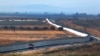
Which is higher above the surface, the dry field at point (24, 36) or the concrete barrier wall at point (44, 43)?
the concrete barrier wall at point (44, 43)

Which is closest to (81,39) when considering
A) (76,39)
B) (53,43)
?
(76,39)

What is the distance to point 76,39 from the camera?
143 ft

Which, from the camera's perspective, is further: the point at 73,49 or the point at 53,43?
the point at 53,43

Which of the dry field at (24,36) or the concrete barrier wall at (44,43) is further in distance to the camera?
the dry field at (24,36)

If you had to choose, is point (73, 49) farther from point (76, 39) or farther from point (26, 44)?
point (76, 39)

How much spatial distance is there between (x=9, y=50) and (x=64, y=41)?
997cm

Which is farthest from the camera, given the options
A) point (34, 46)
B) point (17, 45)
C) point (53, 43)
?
point (53, 43)

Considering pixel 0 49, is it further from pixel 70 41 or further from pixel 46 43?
pixel 70 41

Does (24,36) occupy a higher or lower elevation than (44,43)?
lower

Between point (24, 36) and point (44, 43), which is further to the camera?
point (24, 36)

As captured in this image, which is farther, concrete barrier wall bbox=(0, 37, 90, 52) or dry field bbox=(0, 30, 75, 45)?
dry field bbox=(0, 30, 75, 45)

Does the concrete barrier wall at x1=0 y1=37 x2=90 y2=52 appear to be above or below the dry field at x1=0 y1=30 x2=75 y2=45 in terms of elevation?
above

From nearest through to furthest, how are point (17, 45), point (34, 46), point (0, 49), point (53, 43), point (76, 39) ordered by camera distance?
1. point (0, 49)
2. point (17, 45)
3. point (34, 46)
4. point (53, 43)
5. point (76, 39)

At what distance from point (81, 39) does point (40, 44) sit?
7.85m
